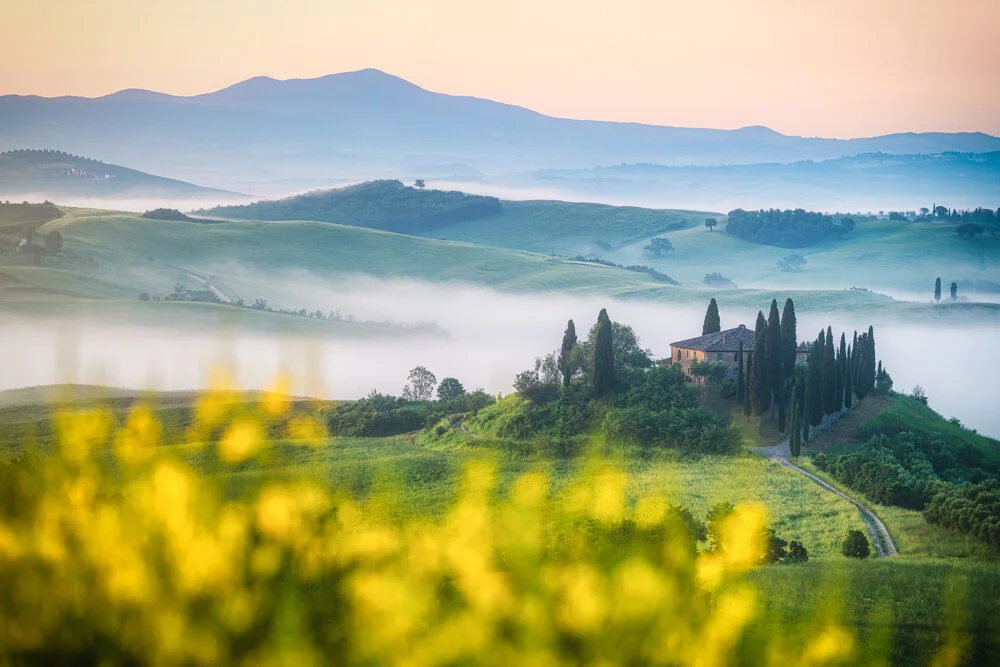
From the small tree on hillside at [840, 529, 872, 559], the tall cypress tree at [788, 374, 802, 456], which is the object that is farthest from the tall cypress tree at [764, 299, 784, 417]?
the small tree on hillside at [840, 529, 872, 559]

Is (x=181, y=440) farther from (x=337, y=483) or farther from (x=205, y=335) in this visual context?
(x=205, y=335)

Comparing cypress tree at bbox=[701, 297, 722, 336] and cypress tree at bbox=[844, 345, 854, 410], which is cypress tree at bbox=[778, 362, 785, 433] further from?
cypress tree at bbox=[701, 297, 722, 336]

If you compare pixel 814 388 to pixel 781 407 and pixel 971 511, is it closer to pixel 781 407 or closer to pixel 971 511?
pixel 781 407

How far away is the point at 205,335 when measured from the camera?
138000 mm

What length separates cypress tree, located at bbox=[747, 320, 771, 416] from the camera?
71.5m

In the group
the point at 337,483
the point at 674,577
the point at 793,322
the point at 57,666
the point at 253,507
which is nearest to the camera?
the point at 57,666

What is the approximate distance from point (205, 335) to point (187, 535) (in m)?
98.1

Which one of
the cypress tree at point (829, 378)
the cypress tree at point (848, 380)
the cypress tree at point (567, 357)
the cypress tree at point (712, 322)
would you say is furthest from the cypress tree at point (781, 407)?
the cypress tree at point (712, 322)

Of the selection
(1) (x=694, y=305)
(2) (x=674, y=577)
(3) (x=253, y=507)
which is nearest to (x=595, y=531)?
(2) (x=674, y=577)

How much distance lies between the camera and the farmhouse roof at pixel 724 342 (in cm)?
7962

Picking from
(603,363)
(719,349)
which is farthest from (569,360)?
(719,349)

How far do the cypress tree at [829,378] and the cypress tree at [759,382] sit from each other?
444cm

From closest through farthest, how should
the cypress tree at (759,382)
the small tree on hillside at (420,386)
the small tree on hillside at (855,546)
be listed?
the small tree on hillside at (855,546)
the cypress tree at (759,382)
the small tree on hillside at (420,386)

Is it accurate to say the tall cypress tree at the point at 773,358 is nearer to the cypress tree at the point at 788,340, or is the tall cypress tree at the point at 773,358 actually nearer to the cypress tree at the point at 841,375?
the cypress tree at the point at 788,340
